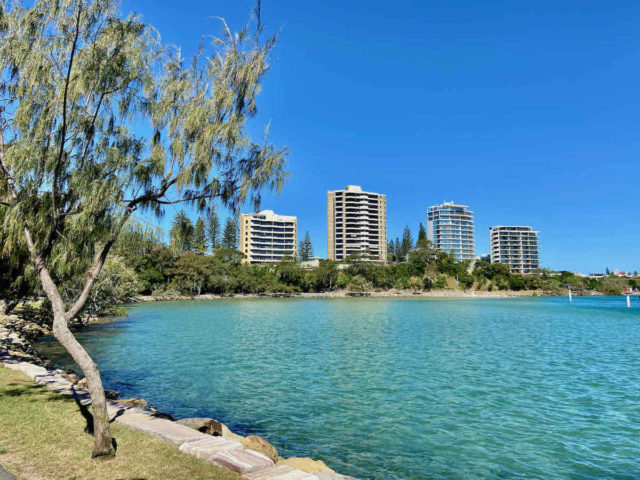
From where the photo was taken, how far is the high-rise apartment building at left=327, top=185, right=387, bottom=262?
520 feet

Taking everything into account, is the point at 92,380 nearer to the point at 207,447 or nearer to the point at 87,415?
the point at 207,447

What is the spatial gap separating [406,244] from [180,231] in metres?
152

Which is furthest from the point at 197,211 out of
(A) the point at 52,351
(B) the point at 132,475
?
(A) the point at 52,351

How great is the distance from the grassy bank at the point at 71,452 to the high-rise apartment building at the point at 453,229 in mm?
194583

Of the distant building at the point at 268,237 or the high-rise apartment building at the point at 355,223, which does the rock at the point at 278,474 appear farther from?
the high-rise apartment building at the point at 355,223

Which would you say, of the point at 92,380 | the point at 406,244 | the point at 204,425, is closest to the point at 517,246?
the point at 406,244

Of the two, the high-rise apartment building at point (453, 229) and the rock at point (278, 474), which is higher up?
the high-rise apartment building at point (453, 229)

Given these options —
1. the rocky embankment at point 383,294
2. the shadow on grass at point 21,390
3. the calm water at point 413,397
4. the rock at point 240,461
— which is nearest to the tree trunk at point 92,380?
the rock at point 240,461

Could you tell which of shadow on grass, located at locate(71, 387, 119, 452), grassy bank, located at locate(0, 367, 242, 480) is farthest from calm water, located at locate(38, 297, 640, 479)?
grassy bank, located at locate(0, 367, 242, 480)

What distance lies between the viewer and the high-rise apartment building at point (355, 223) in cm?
15862

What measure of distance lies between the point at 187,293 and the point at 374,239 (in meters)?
89.2

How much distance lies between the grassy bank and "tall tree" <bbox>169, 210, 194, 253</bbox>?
3.11m

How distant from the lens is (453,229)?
19400 centimetres

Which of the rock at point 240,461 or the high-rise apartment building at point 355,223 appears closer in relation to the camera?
the rock at point 240,461
